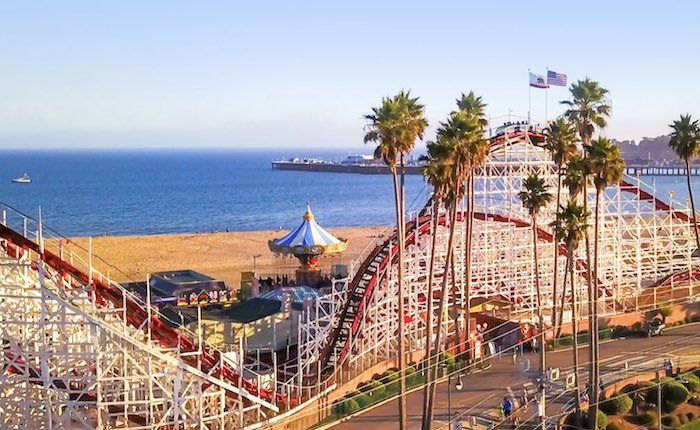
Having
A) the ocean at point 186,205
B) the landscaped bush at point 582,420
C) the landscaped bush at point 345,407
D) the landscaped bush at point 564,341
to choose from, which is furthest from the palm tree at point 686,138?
the ocean at point 186,205

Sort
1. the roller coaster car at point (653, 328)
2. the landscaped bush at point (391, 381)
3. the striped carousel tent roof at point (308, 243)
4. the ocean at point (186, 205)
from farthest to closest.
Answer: the ocean at point (186, 205)
the striped carousel tent roof at point (308, 243)
the roller coaster car at point (653, 328)
the landscaped bush at point (391, 381)

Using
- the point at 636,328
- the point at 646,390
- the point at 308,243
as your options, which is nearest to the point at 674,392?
the point at 646,390

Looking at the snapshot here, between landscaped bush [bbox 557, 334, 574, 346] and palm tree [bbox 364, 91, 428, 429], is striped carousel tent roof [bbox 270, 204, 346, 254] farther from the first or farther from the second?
palm tree [bbox 364, 91, 428, 429]

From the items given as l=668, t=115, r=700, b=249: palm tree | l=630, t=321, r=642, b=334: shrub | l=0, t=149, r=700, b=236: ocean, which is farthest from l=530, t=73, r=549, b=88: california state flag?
l=0, t=149, r=700, b=236: ocean


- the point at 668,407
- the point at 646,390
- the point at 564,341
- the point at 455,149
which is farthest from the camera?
the point at 564,341

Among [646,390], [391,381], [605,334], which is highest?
[605,334]

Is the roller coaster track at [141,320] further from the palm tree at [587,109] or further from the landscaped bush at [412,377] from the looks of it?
the palm tree at [587,109]

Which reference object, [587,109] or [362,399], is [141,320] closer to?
[362,399]
